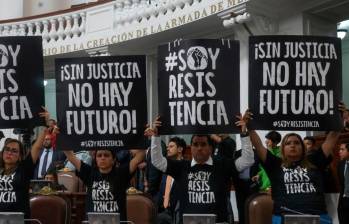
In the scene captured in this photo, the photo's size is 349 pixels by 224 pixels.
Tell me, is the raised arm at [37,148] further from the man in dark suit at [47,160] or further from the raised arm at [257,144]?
the man in dark suit at [47,160]

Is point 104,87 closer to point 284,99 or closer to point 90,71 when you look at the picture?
point 90,71

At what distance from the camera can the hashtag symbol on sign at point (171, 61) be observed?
4.24 metres

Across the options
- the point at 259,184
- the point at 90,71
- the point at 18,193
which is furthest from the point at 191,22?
the point at 18,193

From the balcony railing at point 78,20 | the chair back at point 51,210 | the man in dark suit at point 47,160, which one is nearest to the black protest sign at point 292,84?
the chair back at point 51,210

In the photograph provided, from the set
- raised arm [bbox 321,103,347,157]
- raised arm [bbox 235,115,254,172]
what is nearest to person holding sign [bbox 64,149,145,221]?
raised arm [bbox 235,115,254,172]

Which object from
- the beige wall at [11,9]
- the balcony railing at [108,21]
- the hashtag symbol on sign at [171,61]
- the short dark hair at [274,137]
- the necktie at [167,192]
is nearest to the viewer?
the hashtag symbol on sign at [171,61]

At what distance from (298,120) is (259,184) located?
1835 mm

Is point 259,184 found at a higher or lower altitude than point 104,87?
lower

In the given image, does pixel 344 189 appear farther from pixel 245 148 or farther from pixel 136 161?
pixel 136 161

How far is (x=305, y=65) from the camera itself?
13.6 feet

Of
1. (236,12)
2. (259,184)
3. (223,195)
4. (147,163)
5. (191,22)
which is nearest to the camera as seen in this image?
(223,195)

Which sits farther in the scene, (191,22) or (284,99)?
(191,22)

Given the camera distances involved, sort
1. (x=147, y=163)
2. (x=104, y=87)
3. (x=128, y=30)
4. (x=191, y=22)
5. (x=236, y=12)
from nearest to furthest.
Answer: (x=104, y=87)
(x=147, y=163)
(x=236, y=12)
(x=191, y=22)
(x=128, y=30)

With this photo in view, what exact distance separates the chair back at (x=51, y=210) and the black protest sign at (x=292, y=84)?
1.71 m
